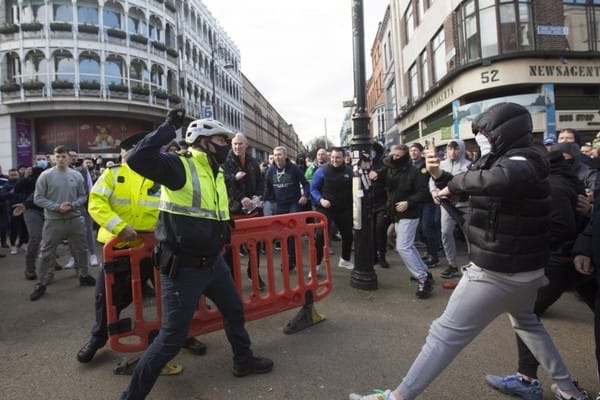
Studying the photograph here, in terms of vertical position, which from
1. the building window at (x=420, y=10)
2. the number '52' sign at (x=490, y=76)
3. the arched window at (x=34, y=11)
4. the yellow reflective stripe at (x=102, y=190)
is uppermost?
the arched window at (x=34, y=11)

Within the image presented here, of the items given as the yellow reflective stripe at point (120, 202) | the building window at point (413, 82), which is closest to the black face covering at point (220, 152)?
the yellow reflective stripe at point (120, 202)

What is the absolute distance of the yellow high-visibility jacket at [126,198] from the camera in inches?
134

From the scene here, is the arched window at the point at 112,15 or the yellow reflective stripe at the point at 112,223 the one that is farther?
the arched window at the point at 112,15

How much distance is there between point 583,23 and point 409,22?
11937 millimetres

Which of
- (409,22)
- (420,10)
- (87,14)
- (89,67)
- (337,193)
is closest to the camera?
(337,193)

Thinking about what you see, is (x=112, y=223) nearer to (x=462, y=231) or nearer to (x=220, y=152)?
(x=220, y=152)

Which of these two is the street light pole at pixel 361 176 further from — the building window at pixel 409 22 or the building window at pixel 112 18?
the building window at pixel 112 18

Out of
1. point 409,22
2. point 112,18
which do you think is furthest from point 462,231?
point 112,18

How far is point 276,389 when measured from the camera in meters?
2.84

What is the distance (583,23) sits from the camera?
16.9 meters

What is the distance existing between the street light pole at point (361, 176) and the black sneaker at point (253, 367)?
235cm

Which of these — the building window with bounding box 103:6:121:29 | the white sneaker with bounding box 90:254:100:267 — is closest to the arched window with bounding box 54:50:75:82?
the building window with bounding box 103:6:121:29

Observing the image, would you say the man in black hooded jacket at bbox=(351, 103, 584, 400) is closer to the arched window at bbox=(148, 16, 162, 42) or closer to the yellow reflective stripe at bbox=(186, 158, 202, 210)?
the yellow reflective stripe at bbox=(186, 158, 202, 210)

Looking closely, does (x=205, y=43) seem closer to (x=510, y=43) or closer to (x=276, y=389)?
(x=510, y=43)
